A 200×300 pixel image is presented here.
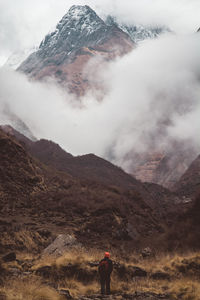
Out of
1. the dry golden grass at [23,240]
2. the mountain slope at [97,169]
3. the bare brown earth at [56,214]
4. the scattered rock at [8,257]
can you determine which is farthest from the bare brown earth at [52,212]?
the mountain slope at [97,169]

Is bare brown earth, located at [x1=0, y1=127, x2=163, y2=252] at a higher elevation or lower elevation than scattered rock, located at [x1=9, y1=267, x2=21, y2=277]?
higher

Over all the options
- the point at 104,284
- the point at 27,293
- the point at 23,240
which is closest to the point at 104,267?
the point at 104,284

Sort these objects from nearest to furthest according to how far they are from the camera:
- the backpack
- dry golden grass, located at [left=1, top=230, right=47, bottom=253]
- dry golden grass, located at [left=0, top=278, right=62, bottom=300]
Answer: dry golden grass, located at [left=0, top=278, right=62, bottom=300] < the backpack < dry golden grass, located at [left=1, top=230, right=47, bottom=253]

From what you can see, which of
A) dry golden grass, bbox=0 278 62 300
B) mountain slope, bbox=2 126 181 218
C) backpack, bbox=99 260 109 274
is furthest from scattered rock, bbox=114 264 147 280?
mountain slope, bbox=2 126 181 218

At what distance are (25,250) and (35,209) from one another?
16.0 meters

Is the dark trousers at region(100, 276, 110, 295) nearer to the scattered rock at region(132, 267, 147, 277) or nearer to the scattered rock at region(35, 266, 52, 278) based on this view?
the scattered rock at region(132, 267, 147, 277)

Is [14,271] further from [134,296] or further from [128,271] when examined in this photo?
[134,296]

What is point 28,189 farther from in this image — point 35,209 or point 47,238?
point 47,238

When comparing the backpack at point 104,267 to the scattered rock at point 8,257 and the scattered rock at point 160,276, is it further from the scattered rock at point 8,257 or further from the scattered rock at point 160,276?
the scattered rock at point 8,257

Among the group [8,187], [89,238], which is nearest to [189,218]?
[89,238]

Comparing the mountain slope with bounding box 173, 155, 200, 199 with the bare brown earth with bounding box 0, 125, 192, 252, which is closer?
the bare brown earth with bounding box 0, 125, 192, 252

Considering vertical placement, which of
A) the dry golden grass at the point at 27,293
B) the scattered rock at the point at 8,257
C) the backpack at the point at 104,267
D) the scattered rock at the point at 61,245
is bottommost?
the dry golden grass at the point at 27,293

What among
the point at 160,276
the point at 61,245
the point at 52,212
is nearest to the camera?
the point at 160,276

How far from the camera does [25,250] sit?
880 inches
